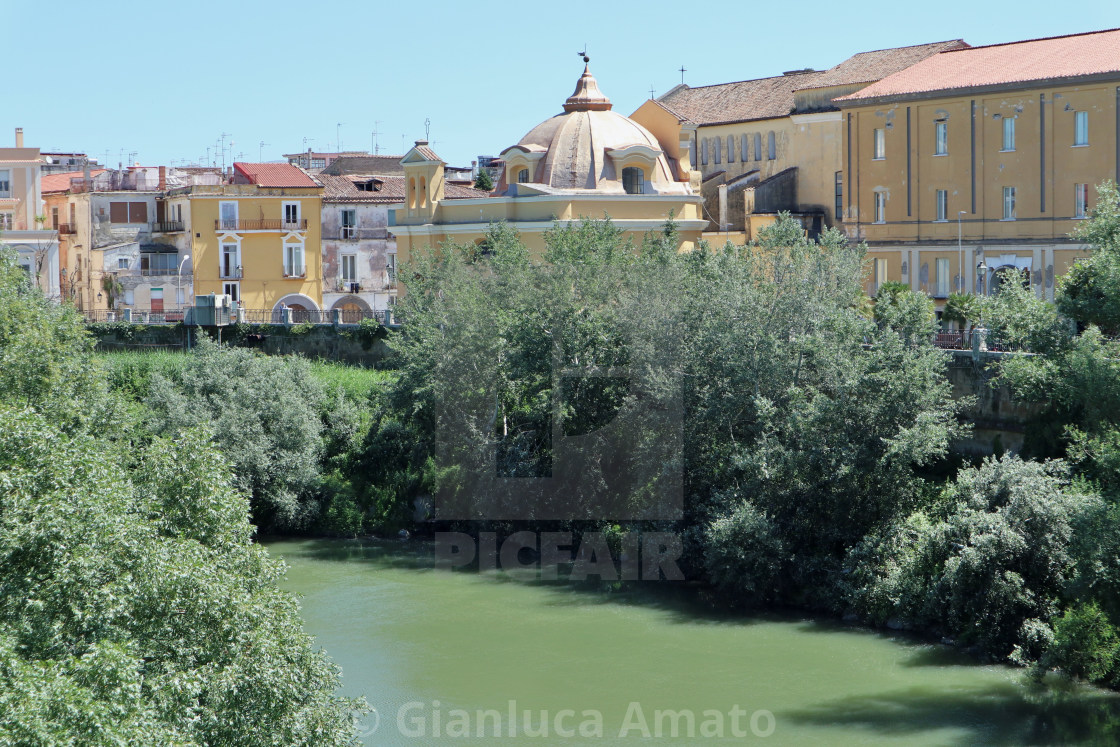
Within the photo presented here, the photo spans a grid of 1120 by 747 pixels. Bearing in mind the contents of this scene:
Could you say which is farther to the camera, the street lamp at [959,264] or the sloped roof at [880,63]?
the sloped roof at [880,63]

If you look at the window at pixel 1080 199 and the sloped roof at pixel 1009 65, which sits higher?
the sloped roof at pixel 1009 65

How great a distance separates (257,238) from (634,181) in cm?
1921

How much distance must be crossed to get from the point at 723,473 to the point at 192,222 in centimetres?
3285

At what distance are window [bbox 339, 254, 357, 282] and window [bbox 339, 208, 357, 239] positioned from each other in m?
0.88

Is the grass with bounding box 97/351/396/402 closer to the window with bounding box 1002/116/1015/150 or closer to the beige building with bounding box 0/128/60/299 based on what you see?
the beige building with bounding box 0/128/60/299

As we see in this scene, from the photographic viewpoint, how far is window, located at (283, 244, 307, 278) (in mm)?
55375

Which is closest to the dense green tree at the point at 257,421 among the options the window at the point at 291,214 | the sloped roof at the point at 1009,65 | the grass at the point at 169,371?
the grass at the point at 169,371

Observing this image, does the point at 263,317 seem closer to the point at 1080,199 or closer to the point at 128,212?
the point at 128,212

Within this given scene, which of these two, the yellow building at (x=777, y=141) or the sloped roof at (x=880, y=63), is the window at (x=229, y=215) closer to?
the yellow building at (x=777, y=141)

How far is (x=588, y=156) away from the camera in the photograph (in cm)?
4228

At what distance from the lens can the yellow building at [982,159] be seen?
40.0 meters

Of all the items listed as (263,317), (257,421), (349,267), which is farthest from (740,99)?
(257,421)

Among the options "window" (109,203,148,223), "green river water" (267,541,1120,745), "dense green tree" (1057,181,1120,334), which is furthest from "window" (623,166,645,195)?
"window" (109,203,148,223)

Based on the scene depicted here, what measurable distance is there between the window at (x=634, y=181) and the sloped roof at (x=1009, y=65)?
859 centimetres
